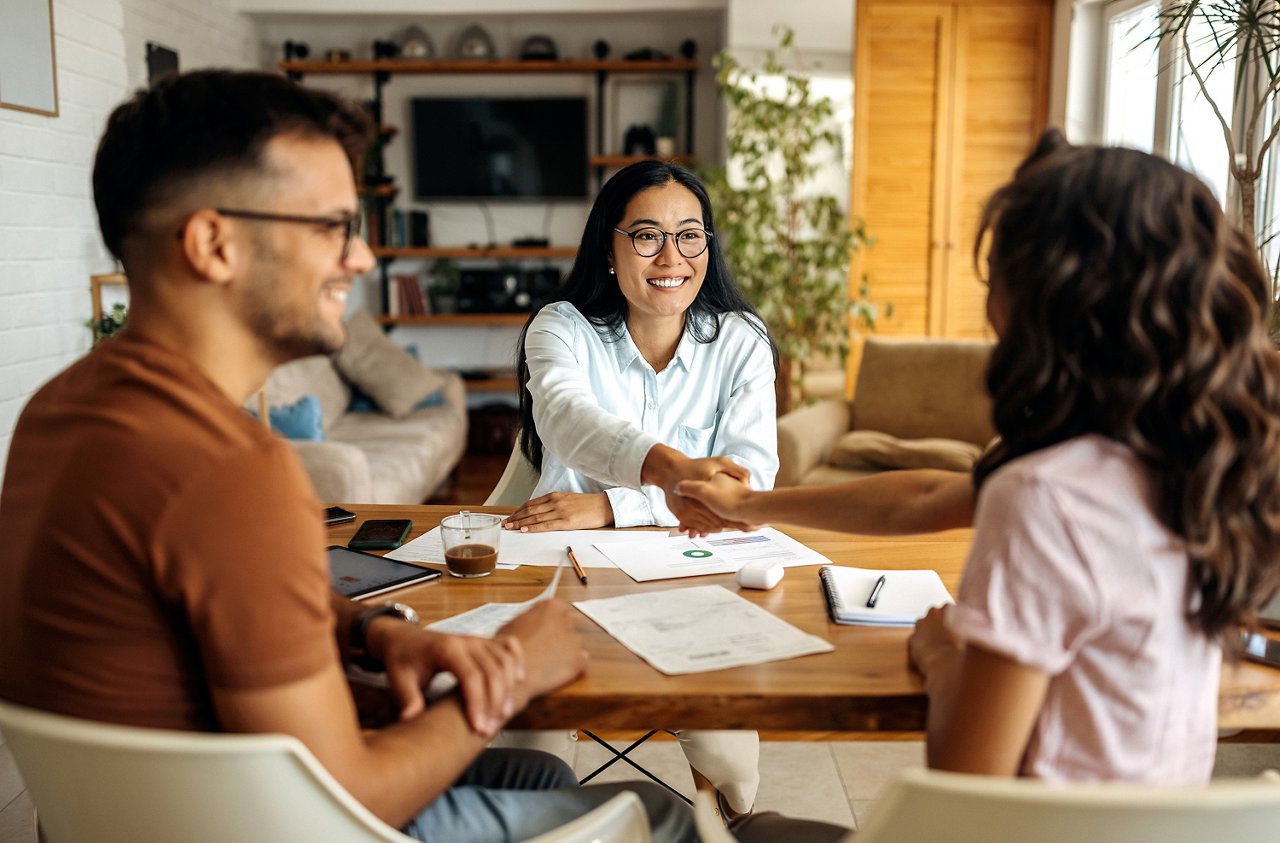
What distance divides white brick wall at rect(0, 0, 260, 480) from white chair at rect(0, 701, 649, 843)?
309 cm

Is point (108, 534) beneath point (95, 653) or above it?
above

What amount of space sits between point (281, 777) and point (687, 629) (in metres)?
0.58

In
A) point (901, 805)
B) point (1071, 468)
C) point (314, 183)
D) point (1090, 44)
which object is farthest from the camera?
point (1090, 44)

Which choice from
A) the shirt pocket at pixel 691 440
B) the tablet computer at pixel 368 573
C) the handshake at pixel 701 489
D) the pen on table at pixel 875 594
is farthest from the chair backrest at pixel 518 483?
the pen on table at pixel 875 594

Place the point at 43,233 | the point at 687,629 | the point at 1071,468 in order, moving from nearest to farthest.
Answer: the point at 1071,468 < the point at 687,629 < the point at 43,233

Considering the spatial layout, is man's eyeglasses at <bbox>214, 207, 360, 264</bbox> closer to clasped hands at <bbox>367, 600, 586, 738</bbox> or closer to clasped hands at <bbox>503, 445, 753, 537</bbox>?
clasped hands at <bbox>367, 600, 586, 738</bbox>

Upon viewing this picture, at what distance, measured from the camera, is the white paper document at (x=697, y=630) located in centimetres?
122

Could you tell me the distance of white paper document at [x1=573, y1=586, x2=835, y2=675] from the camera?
48.2 inches

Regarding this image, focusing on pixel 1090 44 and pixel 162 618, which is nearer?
pixel 162 618

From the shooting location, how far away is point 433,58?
651cm

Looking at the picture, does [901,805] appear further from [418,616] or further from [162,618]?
[418,616]

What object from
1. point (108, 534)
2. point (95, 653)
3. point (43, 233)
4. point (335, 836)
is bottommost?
point (335, 836)

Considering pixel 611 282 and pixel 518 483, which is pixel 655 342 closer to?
pixel 611 282

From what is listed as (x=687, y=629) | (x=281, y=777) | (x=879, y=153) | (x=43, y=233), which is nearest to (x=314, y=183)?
(x=281, y=777)
